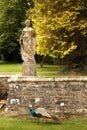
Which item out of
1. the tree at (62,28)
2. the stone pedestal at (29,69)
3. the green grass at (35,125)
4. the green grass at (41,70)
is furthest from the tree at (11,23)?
the green grass at (35,125)

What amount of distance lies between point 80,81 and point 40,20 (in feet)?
51.1

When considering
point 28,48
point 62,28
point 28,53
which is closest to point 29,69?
point 28,53

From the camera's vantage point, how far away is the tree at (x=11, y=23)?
161 ft

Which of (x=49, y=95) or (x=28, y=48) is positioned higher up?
(x=28, y=48)

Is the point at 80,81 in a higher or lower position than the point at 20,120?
higher

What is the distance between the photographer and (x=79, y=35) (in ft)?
93.2

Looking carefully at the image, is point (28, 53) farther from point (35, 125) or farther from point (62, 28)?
point (62, 28)

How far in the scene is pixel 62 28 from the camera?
2816cm

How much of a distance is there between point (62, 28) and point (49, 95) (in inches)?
561

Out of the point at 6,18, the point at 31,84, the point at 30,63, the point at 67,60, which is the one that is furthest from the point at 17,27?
the point at 31,84

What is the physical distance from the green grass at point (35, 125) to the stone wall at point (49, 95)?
1.13 metres

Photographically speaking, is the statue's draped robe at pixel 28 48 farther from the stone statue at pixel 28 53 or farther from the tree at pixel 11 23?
the tree at pixel 11 23

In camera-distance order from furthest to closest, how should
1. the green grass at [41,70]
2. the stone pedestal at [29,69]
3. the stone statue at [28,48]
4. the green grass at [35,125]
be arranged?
the green grass at [41,70] → the stone statue at [28,48] → the stone pedestal at [29,69] → the green grass at [35,125]

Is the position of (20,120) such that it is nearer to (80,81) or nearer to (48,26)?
(80,81)
